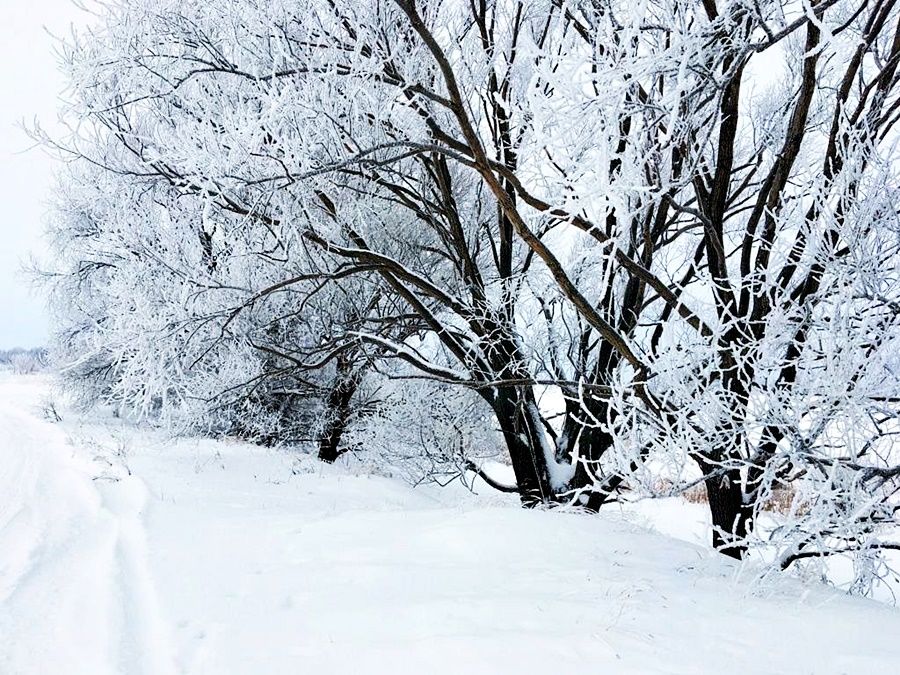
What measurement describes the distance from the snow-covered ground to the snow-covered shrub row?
0.45m

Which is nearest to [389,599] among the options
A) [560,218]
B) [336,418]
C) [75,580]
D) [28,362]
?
[75,580]

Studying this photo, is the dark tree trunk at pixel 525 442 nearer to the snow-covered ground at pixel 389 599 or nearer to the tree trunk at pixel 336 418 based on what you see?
the snow-covered ground at pixel 389 599

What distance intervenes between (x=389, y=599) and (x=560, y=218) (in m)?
2.11

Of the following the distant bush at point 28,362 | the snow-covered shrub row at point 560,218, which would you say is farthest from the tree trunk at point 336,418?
the distant bush at point 28,362

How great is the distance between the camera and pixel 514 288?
6.32 m

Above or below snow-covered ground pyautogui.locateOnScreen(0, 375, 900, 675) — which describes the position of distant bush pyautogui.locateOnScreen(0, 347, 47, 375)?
above

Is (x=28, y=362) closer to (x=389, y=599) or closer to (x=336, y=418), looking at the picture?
(x=336, y=418)

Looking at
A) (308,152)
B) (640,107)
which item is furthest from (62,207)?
(640,107)

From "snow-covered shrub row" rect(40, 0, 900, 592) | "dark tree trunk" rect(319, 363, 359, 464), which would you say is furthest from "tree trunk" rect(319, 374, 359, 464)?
"snow-covered shrub row" rect(40, 0, 900, 592)

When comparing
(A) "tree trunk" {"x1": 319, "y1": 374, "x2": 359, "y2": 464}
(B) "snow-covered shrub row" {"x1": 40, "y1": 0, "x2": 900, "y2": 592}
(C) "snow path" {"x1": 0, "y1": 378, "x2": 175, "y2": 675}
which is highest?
(B) "snow-covered shrub row" {"x1": 40, "y1": 0, "x2": 900, "y2": 592}

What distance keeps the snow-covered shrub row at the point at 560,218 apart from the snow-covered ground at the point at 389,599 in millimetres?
446

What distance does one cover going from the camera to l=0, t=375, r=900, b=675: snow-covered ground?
8.08 feet

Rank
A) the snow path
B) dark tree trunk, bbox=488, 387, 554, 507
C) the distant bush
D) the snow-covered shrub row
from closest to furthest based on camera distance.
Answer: the snow path → the snow-covered shrub row → dark tree trunk, bbox=488, 387, 554, 507 → the distant bush

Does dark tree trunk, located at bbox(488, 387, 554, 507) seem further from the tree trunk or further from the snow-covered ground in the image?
the tree trunk
